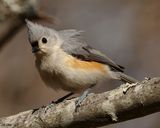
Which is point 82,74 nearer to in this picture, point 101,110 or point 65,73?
point 65,73

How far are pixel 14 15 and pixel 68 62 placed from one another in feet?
3.25

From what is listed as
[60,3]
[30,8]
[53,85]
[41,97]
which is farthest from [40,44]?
[60,3]

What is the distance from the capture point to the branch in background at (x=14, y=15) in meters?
5.31

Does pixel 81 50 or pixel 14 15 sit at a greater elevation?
pixel 14 15

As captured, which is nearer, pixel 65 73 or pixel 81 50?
pixel 65 73

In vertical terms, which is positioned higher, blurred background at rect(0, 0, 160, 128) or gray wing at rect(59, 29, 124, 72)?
blurred background at rect(0, 0, 160, 128)

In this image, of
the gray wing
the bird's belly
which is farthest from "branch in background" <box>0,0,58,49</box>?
the bird's belly

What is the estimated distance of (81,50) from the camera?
15.7 ft

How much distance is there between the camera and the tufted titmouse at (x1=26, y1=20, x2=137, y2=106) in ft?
15.1

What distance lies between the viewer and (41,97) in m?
6.93

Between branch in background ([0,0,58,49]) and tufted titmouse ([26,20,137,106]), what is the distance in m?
0.57

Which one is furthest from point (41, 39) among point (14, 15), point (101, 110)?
point (101, 110)

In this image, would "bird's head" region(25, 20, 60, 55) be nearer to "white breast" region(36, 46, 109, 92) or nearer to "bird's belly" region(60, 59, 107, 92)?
"white breast" region(36, 46, 109, 92)

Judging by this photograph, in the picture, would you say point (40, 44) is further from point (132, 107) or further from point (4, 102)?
point (4, 102)
